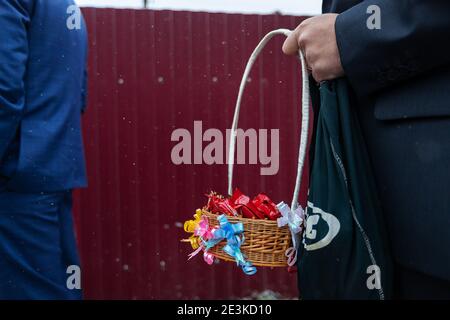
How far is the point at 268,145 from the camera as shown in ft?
10.0

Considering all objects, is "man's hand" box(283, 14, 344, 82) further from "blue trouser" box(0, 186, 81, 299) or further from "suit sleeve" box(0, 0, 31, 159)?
"blue trouser" box(0, 186, 81, 299)

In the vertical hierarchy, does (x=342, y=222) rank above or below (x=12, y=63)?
below

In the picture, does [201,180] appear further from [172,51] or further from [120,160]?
[172,51]

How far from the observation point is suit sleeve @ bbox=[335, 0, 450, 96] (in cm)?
81

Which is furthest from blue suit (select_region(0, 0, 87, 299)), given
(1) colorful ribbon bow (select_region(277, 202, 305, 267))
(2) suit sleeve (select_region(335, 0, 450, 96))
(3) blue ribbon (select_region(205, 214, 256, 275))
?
(2) suit sleeve (select_region(335, 0, 450, 96))

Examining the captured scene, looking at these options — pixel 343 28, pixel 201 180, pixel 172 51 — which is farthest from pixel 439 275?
pixel 172 51

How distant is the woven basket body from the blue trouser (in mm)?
869

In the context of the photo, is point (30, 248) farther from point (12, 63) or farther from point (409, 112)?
point (409, 112)

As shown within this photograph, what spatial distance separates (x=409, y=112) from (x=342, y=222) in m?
0.24

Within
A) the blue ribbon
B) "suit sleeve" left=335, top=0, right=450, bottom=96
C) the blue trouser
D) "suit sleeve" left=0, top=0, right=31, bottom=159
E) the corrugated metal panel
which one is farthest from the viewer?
the corrugated metal panel

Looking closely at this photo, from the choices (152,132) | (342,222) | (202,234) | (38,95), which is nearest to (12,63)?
(38,95)

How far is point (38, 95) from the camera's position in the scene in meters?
1.65

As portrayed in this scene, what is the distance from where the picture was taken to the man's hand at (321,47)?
3.15ft
